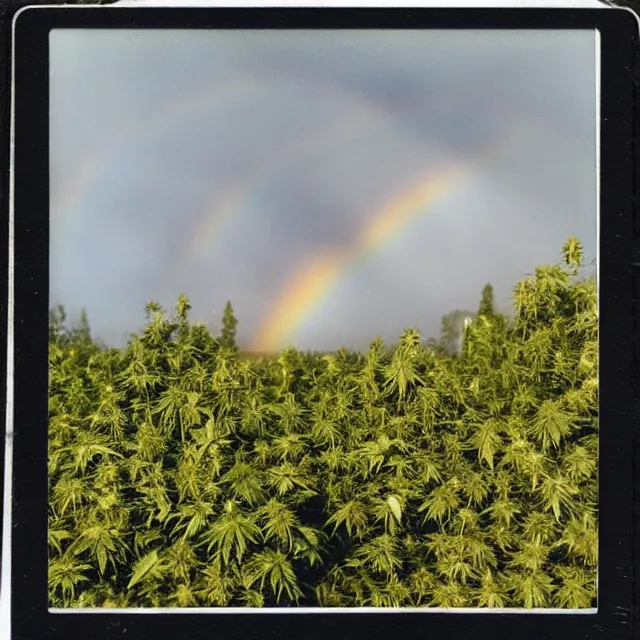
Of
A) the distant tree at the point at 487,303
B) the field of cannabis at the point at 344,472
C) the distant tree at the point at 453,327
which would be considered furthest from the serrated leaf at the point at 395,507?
the distant tree at the point at 487,303

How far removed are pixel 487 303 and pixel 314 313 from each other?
738 millimetres

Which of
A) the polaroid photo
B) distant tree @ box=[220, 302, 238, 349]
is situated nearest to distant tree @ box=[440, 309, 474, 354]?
the polaroid photo

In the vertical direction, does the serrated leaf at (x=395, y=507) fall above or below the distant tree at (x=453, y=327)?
below

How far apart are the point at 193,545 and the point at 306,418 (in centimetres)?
72

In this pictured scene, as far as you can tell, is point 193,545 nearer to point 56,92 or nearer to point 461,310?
point 461,310

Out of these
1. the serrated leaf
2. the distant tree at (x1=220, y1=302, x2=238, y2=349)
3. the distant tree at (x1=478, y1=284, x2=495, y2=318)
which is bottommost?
the serrated leaf

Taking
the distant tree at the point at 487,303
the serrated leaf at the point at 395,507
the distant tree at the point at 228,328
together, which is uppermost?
the distant tree at the point at 487,303

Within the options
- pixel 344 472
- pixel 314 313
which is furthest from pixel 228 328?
pixel 344 472

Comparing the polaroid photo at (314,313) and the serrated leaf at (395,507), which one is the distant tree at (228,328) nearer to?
the polaroid photo at (314,313)

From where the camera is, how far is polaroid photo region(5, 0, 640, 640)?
2.60 meters

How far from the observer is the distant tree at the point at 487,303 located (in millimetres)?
2635

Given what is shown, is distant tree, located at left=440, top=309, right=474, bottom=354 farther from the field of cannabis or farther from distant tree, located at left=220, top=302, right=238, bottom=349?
distant tree, located at left=220, top=302, right=238, bottom=349

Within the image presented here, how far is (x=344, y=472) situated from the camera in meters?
2.64

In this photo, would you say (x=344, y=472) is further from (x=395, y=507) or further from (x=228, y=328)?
(x=228, y=328)
